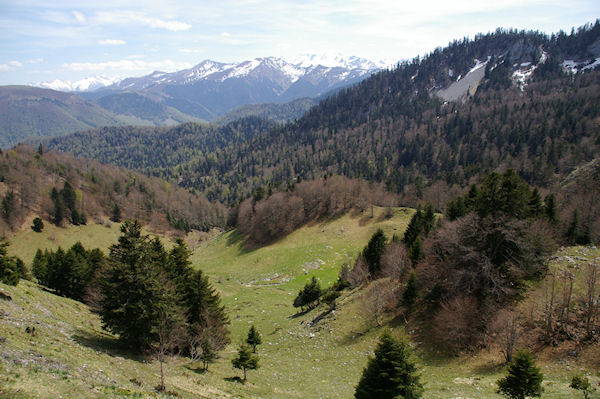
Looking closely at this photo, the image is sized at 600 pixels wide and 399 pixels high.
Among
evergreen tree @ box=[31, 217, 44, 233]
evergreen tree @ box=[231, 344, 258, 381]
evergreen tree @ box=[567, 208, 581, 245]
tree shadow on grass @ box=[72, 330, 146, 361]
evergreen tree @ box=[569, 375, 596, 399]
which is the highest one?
evergreen tree @ box=[567, 208, 581, 245]

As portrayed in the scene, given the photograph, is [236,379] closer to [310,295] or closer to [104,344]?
[104,344]

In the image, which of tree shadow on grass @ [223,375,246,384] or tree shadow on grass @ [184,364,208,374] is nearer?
tree shadow on grass @ [223,375,246,384]

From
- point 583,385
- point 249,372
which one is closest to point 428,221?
point 583,385

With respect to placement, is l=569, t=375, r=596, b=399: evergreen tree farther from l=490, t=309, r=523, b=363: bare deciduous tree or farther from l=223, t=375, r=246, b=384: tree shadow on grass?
l=223, t=375, r=246, b=384: tree shadow on grass

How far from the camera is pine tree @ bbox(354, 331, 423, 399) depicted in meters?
19.0

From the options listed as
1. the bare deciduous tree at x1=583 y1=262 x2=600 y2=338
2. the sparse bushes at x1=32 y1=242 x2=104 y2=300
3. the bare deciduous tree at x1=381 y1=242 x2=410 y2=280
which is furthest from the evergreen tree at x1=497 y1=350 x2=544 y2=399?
the sparse bushes at x1=32 y1=242 x2=104 y2=300

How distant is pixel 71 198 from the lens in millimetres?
134000

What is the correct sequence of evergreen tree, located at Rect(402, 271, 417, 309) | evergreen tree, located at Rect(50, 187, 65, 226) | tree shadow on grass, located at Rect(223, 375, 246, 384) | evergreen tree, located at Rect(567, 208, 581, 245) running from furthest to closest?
evergreen tree, located at Rect(50, 187, 65, 226) < evergreen tree, located at Rect(567, 208, 581, 245) < evergreen tree, located at Rect(402, 271, 417, 309) < tree shadow on grass, located at Rect(223, 375, 246, 384)

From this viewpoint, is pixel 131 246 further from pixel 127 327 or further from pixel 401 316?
pixel 401 316

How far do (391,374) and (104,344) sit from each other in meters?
24.4

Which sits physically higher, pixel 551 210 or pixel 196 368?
pixel 551 210

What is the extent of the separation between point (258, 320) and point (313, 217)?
6042 cm

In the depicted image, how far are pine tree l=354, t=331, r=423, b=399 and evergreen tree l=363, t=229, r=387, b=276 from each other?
37733mm

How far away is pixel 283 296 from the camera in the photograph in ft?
220
